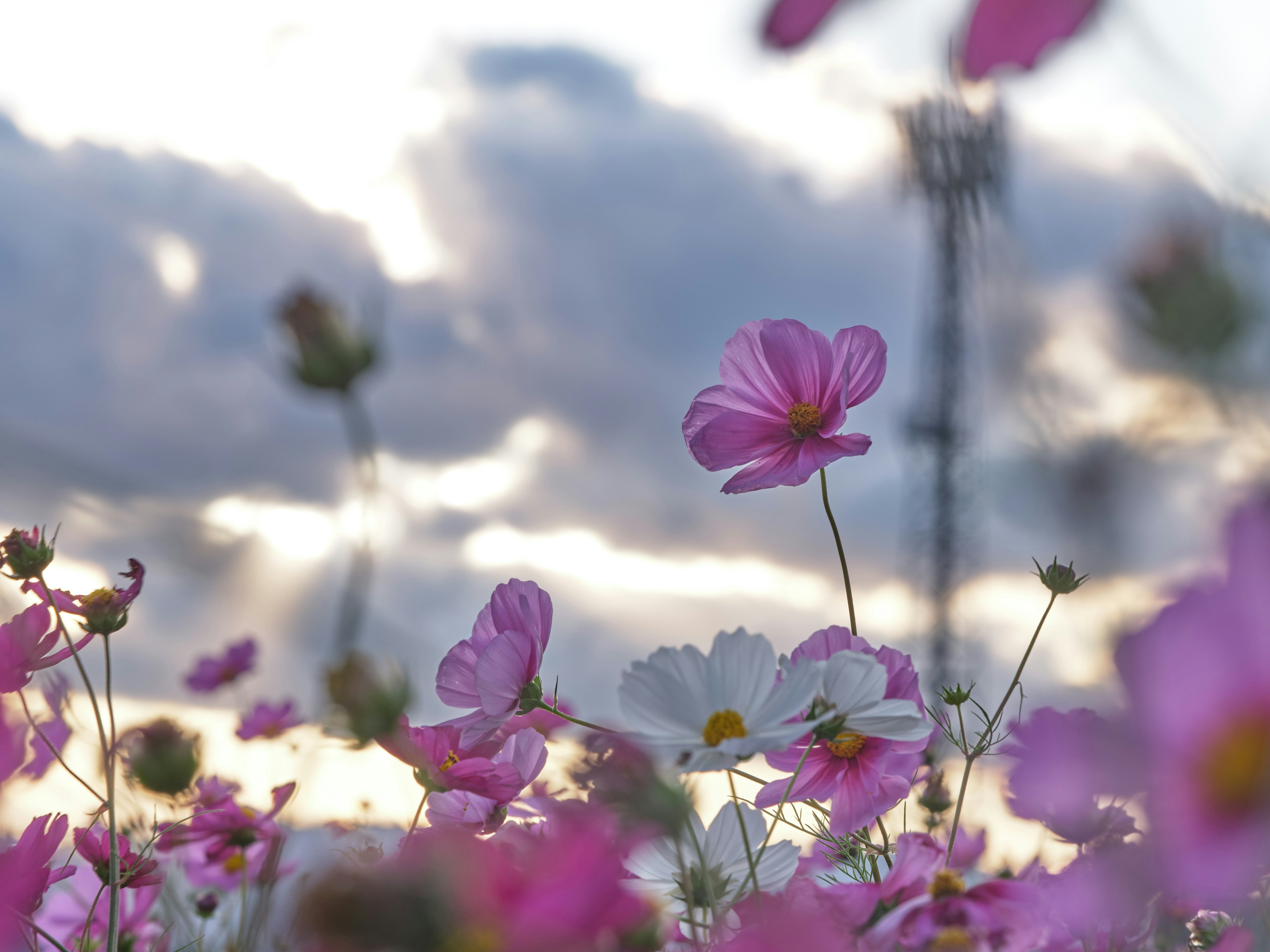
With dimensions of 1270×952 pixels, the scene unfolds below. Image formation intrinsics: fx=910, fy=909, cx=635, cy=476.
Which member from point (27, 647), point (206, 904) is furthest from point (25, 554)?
point (206, 904)

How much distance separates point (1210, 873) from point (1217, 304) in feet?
0.44

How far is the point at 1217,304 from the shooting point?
0.22 m

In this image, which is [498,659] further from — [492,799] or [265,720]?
[265,720]

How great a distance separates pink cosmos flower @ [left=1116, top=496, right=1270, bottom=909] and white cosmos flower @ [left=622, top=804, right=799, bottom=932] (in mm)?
238

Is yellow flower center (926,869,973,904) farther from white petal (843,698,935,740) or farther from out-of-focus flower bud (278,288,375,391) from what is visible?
out-of-focus flower bud (278,288,375,391)

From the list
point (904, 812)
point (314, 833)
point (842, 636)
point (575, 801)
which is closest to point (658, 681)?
point (575, 801)

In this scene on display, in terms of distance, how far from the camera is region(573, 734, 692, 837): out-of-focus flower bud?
Result: 10.7 inches

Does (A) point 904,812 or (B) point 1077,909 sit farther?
(A) point 904,812

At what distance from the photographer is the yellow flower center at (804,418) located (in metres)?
0.57

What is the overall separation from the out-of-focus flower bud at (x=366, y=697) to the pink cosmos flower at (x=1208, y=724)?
0.75ft

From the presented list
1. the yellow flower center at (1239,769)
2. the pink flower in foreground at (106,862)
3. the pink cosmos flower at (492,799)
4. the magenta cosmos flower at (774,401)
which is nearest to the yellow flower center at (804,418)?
the magenta cosmos flower at (774,401)

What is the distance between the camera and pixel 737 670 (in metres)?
0.36

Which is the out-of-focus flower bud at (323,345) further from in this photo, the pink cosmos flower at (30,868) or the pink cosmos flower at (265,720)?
the pink cosmos flower at (265,720)

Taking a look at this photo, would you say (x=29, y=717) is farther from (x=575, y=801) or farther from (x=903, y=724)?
(x=903, y=724)
